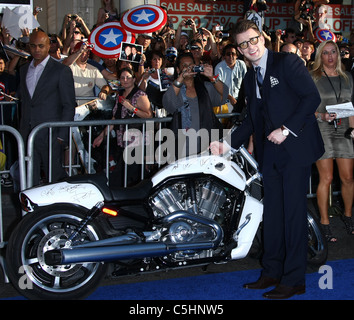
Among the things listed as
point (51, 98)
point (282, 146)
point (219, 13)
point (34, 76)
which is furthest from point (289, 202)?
point (219, 13)

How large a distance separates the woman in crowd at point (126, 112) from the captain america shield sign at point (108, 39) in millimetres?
1663

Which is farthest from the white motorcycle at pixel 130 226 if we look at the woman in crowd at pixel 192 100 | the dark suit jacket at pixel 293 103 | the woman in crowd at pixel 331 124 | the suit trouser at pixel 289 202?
the woman in crowd at pixel 331 124

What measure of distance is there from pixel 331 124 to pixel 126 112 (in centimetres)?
237

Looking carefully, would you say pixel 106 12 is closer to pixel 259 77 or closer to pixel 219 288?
pixel 259 77

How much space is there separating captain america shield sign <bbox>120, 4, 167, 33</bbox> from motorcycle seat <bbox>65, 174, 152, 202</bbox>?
478 centimetres

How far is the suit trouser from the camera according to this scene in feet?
16.4

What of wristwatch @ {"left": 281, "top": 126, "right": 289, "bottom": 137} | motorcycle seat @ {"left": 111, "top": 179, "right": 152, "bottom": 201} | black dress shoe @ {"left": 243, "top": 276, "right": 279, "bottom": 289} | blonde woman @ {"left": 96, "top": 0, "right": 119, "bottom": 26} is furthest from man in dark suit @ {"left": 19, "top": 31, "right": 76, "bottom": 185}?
blonde woman @ {"left": 96, "top": 0, "right": 119, "bottom": 26}

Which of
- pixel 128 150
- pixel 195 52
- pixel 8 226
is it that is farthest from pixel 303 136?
pixel 195 52

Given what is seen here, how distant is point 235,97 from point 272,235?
4144 millimetres

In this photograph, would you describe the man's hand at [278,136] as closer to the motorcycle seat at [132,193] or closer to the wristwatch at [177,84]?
the motorcycle seat at [132,193]

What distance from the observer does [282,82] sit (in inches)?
194

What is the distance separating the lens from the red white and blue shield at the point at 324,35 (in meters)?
11.3

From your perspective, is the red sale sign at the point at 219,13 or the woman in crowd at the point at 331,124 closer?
the woman in crowd at the point at 331,124
